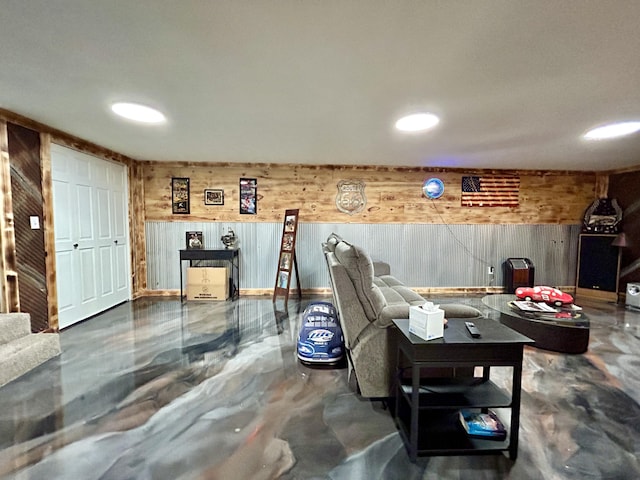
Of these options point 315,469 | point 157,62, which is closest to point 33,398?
point 315,469

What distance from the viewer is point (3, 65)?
1.88 m

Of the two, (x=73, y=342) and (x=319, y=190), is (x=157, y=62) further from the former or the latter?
(x=319, y=190)

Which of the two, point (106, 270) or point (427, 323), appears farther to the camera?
point (106, 270)

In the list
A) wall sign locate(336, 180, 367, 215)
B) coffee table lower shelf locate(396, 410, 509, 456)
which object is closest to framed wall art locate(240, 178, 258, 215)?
wall sign locate(336, 180, 367, 215)

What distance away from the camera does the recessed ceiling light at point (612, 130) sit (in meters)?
2.92

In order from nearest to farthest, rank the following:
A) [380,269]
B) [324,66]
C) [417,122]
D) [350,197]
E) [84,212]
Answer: [324,66], [417,122], [84,212], [380,269], [350,197]

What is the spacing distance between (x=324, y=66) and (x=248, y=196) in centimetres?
344

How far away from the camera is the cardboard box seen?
15.4ft

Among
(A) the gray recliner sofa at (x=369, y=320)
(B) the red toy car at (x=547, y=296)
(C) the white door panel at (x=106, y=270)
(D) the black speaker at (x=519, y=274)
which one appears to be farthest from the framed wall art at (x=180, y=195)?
(D) the black speaker at (x=519, y=274)

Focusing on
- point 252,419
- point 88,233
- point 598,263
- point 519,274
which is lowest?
point 252,419

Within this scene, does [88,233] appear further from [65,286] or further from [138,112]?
[138,112]

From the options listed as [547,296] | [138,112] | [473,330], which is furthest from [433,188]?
[138,112]

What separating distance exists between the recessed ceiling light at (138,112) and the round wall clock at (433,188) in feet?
13.4

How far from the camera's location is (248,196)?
16.6 feet
